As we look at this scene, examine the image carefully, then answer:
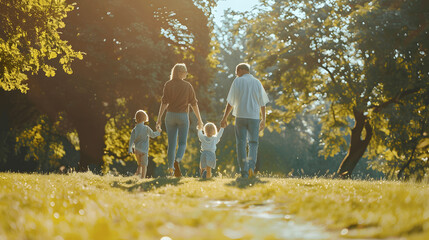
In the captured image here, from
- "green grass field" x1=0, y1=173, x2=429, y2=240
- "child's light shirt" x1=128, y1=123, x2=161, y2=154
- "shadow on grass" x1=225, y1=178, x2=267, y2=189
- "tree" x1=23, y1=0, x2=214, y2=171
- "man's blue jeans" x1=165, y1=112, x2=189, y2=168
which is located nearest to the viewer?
"green grass field" x1=0, y1=173, x2=429, y2=240

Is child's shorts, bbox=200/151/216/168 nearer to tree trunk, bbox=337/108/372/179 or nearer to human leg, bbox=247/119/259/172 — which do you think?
human leg, bbox=247/119/259/172

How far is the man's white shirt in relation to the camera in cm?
938

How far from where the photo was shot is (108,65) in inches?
731

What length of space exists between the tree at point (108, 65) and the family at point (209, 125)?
7500 mm

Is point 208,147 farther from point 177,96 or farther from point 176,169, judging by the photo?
point 177,96

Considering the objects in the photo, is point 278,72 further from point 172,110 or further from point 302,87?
point 172,110

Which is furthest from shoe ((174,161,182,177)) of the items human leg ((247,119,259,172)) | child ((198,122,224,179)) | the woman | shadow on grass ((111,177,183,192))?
human leg ((247,119,259,172))

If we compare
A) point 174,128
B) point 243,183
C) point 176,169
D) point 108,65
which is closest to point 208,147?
point 176,169

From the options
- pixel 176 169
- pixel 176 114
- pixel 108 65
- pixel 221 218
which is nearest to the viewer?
pixel 221 218

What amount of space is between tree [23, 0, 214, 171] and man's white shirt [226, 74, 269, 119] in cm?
973

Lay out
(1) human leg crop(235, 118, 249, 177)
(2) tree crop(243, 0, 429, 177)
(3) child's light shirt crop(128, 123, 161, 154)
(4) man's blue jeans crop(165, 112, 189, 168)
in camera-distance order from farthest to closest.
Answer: (2) tree crop(243, 0, 429, 177)
(3) child's light shirt crop(128, 123, 161, 154)
(4) man's blue jeans crop(165, 112, 189, 168)
(1) human leg crop(235, 118, 249, 177)

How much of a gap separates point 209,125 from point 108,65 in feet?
25.8

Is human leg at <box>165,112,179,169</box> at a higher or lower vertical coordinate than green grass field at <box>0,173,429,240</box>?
higher

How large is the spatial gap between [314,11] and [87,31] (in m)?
9.76
